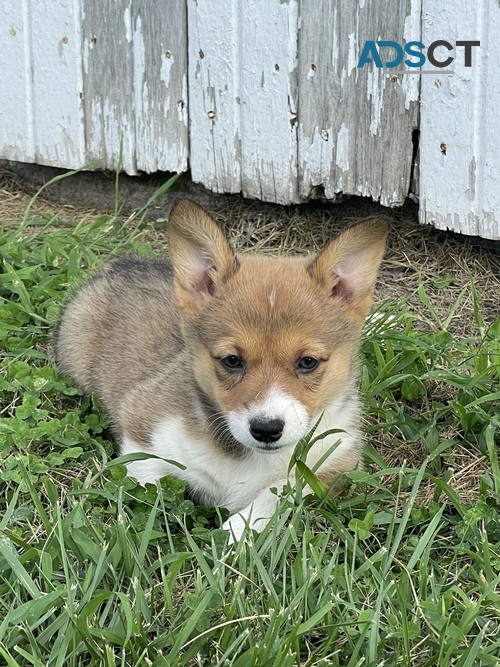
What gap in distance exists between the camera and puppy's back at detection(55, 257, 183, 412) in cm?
434

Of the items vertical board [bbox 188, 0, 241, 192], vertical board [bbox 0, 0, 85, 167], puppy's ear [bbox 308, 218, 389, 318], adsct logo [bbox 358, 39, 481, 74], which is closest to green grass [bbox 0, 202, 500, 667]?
puppy's ear [bbox 308, 218, 389, 318]

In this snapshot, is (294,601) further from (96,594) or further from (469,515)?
(469,515)

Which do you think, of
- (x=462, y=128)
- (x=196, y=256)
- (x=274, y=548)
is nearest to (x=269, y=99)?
(x=462, y=128)

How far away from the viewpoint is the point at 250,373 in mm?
A: 3344

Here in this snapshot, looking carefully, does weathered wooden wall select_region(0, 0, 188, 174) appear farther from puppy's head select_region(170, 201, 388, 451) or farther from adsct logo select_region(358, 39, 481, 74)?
puppy's head select_region(170, 201, 388, 451)

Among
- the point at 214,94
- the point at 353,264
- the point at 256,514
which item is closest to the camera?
the point at 256,514

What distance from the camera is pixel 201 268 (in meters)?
3.73

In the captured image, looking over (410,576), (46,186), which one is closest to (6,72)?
(46,186)

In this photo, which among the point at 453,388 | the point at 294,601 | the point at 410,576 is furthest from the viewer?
the point at 453,388

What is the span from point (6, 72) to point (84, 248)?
1.39 metres

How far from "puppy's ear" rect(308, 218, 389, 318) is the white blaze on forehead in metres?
0.54

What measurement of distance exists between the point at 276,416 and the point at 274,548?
0.41 metres

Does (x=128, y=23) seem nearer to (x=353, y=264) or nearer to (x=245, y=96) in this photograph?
(x=245, y=96)

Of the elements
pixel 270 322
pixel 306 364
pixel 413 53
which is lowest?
pixel 306 364
